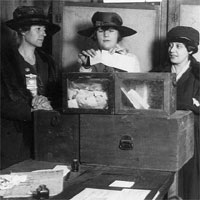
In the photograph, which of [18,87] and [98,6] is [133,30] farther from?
[18,87]

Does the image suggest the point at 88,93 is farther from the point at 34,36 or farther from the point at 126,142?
→ the point at 34,36

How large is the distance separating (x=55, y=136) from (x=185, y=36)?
3.44ft

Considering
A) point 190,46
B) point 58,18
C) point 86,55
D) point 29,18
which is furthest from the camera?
point 58,18

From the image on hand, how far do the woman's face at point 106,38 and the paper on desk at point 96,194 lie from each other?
1258 millimetres

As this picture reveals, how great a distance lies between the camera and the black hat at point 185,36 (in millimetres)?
2633

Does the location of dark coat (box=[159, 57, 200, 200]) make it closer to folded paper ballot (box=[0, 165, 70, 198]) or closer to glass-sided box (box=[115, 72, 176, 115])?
glass-sided box (box=[115, 72, 176, 115])

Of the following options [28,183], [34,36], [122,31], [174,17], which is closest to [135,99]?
[28,183]

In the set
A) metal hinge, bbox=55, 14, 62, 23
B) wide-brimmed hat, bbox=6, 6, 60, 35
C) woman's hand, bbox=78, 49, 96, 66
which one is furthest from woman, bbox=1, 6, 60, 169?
woman's hand, bbox=78, 49, 96, 66

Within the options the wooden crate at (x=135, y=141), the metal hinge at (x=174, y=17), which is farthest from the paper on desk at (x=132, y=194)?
the metal hinge at (x=174, y=17)

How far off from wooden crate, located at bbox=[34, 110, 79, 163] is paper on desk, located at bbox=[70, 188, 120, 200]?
0.51 metres

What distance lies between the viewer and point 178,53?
2.65 metres

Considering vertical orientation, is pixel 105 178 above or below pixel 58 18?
below

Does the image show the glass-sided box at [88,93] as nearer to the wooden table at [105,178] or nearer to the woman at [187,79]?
the wooden table at [105,178]

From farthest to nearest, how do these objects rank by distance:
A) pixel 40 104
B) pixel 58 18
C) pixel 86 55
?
pixel 58 18, pixel 86 55, pixel 40 104
